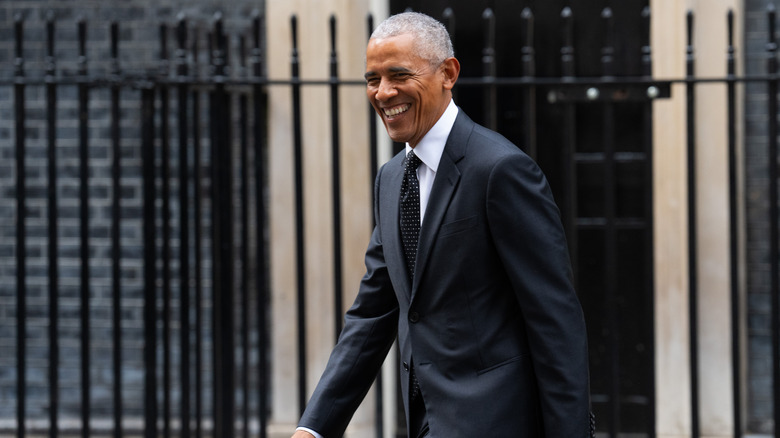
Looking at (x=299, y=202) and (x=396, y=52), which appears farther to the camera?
(x=299, y=202)

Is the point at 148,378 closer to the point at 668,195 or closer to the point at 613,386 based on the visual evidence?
the point at 613,386

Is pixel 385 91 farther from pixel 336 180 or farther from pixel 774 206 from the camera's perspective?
pixel 774 206

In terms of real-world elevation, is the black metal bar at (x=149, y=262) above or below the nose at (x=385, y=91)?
below

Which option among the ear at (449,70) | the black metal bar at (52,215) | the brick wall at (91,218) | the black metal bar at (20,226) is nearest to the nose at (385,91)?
the ear at (449,70)

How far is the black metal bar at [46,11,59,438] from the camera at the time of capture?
475 centimetres

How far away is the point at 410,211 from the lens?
2539mm

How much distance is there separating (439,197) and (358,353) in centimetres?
52

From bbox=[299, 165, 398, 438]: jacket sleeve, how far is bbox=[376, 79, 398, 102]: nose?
38cm

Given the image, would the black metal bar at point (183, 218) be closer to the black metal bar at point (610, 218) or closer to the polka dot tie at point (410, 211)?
the black metal bar at point (610, 218)

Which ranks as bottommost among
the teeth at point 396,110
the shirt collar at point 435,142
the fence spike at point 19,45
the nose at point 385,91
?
the shirt collar at point 435,142

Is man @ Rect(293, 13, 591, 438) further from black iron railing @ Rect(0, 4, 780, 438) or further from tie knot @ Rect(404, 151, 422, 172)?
black iron railing @ Rect(0, 4, 780, 438)

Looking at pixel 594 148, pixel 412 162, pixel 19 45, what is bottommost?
pixel 412 162

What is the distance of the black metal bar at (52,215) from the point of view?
15.6 ft

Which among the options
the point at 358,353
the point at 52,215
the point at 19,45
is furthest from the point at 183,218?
the point at 358,353
